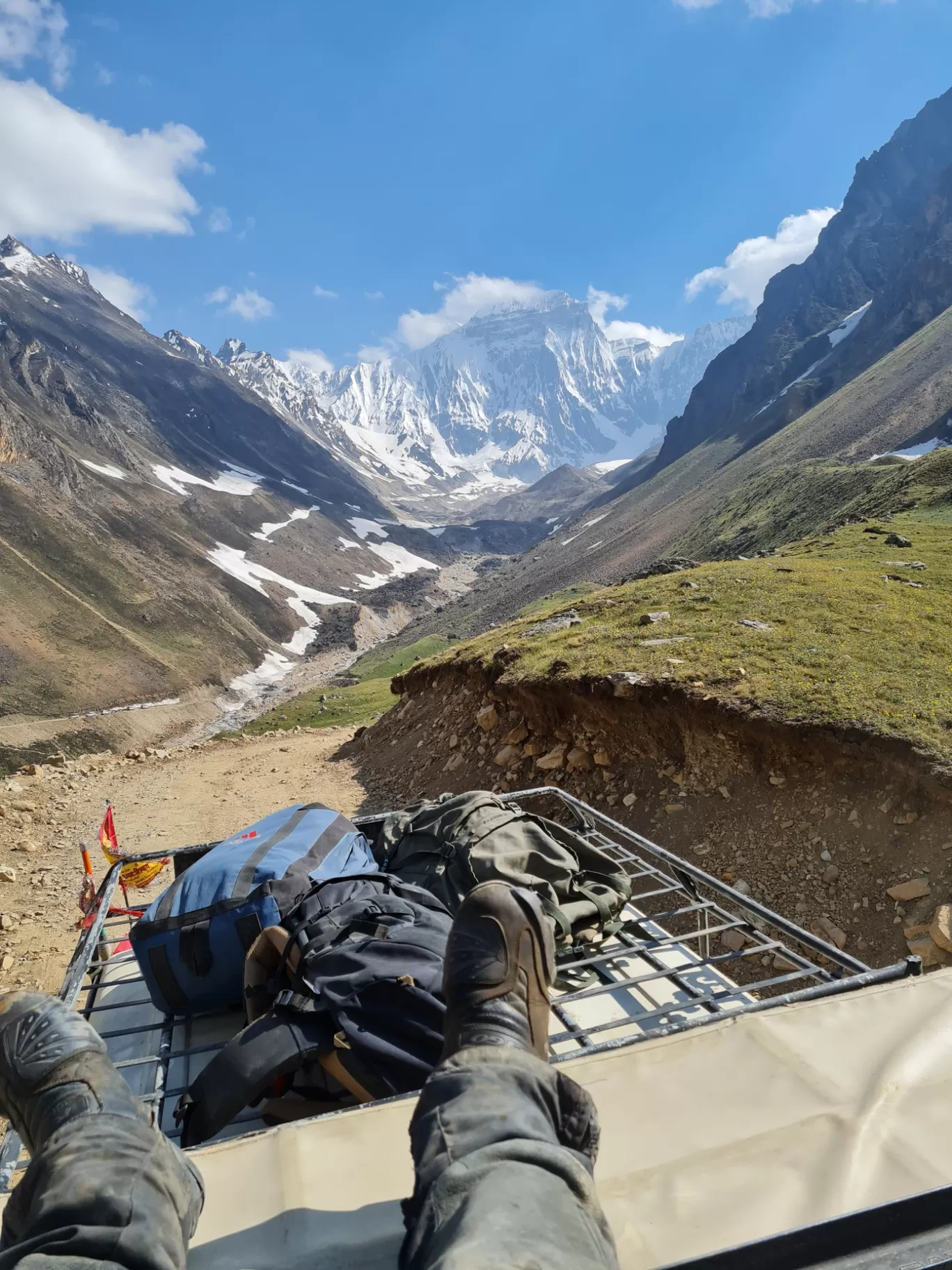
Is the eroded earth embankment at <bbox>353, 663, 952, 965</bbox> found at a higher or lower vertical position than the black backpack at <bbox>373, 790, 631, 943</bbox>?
lower

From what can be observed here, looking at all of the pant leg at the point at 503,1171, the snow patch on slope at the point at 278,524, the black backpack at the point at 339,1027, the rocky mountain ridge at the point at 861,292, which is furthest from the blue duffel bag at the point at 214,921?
the rocky mountain ridge at the point at 861,292

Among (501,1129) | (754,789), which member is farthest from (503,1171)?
(754,789)

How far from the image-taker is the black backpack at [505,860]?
448cm

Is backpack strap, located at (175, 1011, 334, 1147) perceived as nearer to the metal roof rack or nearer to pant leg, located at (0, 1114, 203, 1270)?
the metal roof rack

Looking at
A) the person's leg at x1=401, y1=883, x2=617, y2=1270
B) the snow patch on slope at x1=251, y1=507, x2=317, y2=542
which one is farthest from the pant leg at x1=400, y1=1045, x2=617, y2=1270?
the snow patch on slope at x1=251, y1=507, x2=317, y2=542

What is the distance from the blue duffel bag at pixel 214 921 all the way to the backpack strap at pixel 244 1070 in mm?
852

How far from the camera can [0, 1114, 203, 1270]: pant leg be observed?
75.3 inches

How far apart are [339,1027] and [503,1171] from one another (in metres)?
1.24

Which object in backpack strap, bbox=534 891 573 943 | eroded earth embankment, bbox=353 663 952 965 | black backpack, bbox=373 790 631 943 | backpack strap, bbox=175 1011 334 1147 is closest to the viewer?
backpack strap, bbox=175 1011 334 1147

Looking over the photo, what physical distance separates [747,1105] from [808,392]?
503 feet

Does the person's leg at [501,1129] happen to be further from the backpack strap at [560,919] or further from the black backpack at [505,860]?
the black backpack at [505,860]

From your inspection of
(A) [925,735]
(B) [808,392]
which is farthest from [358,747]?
(B) [808,392]

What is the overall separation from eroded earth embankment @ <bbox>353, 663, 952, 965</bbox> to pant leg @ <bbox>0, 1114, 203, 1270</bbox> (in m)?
6.68

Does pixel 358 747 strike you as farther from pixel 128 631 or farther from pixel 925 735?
pixel 128 631
